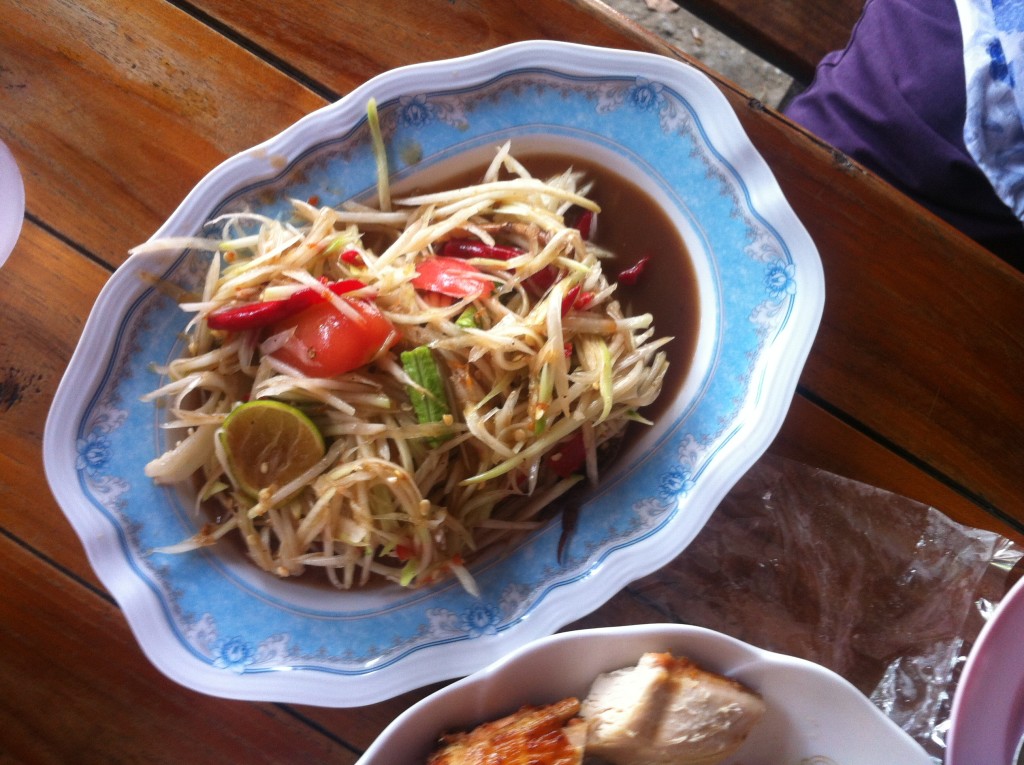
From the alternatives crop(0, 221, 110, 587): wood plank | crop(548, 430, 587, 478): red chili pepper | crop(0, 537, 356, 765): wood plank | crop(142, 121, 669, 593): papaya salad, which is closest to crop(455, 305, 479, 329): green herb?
crop(142, 121, 669, 593): papaya salad

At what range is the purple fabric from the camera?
159 cm

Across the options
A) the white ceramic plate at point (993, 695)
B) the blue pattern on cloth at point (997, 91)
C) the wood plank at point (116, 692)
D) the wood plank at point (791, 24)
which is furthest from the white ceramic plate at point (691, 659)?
the wood plank at point (791, 24)

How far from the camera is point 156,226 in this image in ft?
4.98

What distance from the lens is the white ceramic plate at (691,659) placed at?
129 cm

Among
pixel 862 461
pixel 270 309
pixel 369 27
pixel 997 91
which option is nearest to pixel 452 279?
pixel 270 309

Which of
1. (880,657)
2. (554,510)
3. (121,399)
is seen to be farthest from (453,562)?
(880,657)

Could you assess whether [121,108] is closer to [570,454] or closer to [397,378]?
[397,378]

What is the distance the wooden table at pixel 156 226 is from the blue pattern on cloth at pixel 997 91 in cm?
18

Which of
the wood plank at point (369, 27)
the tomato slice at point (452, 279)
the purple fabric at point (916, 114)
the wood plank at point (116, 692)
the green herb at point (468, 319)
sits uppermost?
the purple fabric at point (916, 114)

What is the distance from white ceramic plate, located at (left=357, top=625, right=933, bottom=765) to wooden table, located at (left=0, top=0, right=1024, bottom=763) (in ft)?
0.66

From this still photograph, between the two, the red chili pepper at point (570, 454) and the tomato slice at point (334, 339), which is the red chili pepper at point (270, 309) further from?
the red chili pepper at point (570, 454)

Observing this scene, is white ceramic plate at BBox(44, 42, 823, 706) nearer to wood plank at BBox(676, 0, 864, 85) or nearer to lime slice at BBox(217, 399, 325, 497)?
lime slice at BBox(217, 399, 325, 497)

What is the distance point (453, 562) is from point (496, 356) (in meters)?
0.44

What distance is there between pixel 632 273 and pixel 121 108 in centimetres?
118
